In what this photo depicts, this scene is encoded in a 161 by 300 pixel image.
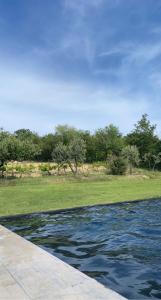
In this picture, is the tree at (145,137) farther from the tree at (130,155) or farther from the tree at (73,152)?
the tree at (73,152)

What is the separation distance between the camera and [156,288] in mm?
5277

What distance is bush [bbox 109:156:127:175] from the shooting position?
1323 inches

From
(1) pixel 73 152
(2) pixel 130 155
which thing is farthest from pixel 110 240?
(2) pixel 130 155

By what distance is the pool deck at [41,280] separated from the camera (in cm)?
409

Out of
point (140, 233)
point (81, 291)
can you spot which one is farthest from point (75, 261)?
point (140, 233)

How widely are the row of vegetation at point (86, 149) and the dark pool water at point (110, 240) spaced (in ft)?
58.8

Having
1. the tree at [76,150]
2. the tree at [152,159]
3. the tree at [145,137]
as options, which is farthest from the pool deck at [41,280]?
the tree at [145,137]

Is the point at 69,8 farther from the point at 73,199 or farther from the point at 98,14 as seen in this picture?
the point at 73,199

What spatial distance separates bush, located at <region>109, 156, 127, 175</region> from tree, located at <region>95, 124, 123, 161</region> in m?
15.4

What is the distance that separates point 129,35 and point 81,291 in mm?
14967

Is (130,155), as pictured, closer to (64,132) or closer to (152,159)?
(152,159)

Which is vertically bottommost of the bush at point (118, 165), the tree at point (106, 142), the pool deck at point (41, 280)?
the pool deck at point (41, 280)

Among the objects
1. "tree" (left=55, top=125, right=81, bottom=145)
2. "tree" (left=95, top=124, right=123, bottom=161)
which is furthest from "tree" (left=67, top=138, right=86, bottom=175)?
"tree" (left=55, top=125, right=81, bottom=145)

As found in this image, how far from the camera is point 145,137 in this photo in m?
48.6
